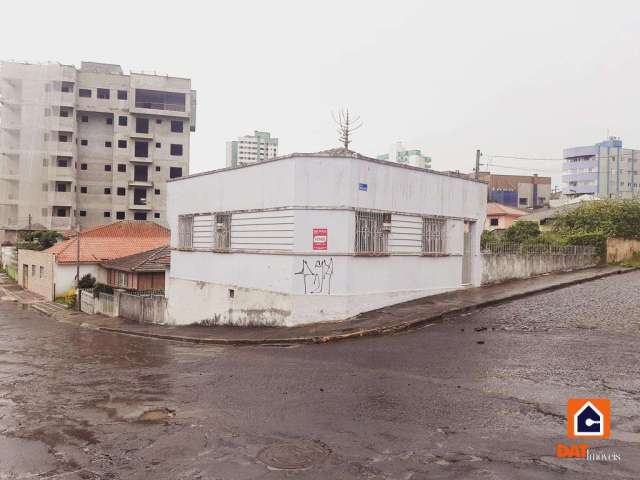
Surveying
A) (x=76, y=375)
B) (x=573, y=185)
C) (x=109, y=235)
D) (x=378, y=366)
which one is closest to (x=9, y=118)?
(x=109, y=235)

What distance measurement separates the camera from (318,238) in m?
16.9

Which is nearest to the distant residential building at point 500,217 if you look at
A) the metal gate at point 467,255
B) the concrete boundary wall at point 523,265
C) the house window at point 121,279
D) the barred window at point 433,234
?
the concrete boundary wall at point 523,265

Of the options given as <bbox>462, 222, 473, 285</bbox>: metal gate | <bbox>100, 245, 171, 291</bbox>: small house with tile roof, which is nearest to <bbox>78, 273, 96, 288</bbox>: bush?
<bbox>100, 245, 171, 291</bbox>: small house with tile roof

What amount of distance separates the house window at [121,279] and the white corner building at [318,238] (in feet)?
30.8

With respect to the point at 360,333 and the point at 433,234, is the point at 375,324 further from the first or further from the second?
the point at 433,234

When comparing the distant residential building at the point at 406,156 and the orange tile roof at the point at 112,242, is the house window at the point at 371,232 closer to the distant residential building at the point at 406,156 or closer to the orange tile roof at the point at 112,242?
the orange tile roof at the point at 112,242

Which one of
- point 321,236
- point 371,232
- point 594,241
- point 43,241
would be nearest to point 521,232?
point 594,241

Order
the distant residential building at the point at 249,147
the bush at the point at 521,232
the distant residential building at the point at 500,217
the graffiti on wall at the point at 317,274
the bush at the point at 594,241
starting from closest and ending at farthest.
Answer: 1. the graffiti on wall at the point at 317,274
2. the bush at the point at 594,241
3. the bush at the point at 521,232
4. the distant residential building at the point at 500,217
5. the distant residential building at the point at 249,147

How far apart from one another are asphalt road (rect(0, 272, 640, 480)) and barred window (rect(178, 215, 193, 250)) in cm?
739

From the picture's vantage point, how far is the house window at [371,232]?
17297 millimetres

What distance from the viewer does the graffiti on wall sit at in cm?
1686

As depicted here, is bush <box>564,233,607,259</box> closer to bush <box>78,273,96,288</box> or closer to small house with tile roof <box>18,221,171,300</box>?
small house with tile roof <box>18,221,171,300</box>

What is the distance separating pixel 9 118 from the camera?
2473 inches

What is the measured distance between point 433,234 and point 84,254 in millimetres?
24619
